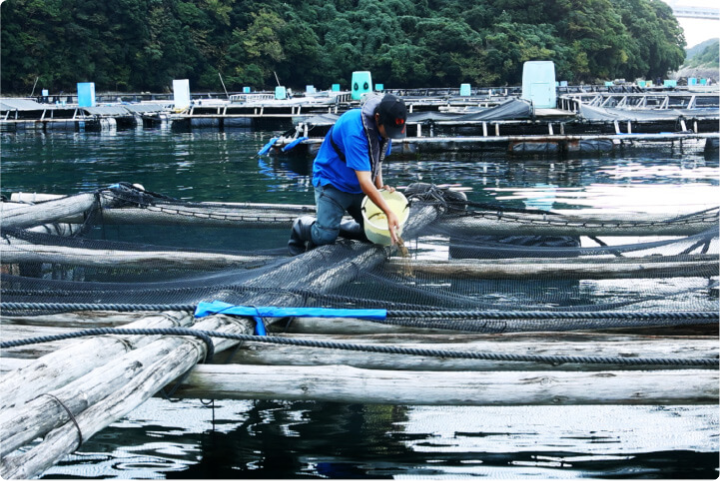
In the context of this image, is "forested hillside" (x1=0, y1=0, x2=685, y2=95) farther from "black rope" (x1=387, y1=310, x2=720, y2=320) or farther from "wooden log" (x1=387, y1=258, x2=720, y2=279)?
"black rope" (x1=387, y1=310, x2=720, y2=320)

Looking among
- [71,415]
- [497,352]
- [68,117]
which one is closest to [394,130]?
[497,352]

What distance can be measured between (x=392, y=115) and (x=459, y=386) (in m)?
2.61

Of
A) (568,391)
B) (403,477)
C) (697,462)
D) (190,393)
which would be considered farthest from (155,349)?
(697,462)

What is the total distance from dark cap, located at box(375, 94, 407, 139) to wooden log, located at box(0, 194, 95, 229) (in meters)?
4.06

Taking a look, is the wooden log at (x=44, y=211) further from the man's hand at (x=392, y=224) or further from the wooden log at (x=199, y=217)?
the man's hand at (x=392, y=224)

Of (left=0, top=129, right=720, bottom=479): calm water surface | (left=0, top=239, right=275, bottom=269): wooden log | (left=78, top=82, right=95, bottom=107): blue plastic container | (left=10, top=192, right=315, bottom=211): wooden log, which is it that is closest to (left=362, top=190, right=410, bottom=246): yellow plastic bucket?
(left=0, top=239, right=275, bottom=269): wooden log

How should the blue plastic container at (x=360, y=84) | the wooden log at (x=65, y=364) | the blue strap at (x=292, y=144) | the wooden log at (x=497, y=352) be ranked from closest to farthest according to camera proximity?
1. the wooden log at (x=65, y=364)
2. the wooden log at (x=497, y=352)
3. the blue strap at (x=292, y=144)
4. the blue plastic container at (x=360, y=84)

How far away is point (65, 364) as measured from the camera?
3832mm

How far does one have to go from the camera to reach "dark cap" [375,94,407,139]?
606cm

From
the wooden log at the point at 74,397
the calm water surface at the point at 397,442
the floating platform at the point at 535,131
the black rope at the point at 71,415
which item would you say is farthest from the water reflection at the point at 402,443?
the floating platform at the point at 535,131

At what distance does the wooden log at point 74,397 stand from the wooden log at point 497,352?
22.2 inches

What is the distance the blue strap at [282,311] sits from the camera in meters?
4.81

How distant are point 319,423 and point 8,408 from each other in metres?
2.65

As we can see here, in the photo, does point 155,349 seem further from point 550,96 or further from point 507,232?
point 550,96
